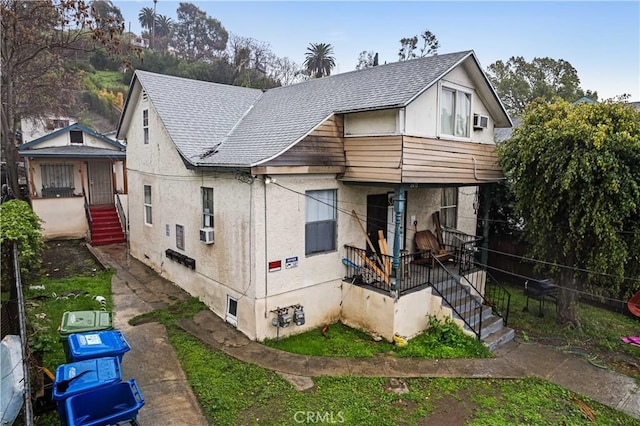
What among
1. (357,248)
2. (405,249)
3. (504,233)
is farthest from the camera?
(504,233)

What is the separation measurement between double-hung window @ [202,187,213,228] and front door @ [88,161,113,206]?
1119 cm

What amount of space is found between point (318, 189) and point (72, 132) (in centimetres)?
1413

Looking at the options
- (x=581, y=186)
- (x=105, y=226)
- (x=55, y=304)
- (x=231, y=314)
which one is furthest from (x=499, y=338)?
(x=105, y=226)

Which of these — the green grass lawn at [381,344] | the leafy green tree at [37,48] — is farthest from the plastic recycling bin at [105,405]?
the leafy green tree at [37,48]

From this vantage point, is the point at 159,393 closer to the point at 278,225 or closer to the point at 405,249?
the point at 278,225

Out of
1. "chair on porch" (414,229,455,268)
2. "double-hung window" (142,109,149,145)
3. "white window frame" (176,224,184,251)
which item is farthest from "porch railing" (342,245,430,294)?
"double-hung window" (142,109,149,145)

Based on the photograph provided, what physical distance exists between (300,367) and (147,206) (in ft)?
26.5

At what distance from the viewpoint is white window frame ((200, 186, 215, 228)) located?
9.54 meters

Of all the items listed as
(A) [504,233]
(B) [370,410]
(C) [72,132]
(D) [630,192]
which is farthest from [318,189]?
(C) [72,132]

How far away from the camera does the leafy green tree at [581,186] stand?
813cm

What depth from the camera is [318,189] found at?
9062 mm

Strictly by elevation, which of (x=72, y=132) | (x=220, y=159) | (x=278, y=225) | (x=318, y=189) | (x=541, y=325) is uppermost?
(x=72, y=132)

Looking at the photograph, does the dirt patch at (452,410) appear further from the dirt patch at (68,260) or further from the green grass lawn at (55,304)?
the dirt patch at (68,260)

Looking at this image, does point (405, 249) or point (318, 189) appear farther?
A: point (405, 249)
